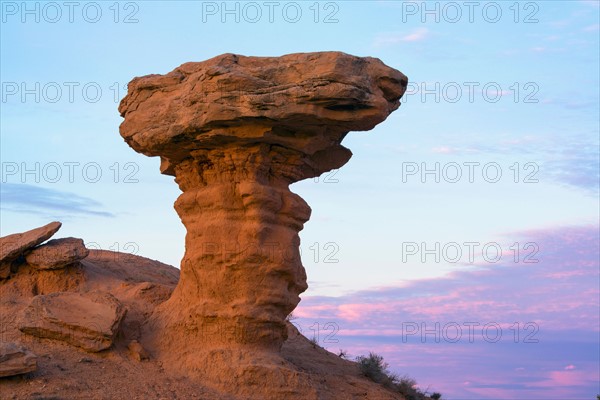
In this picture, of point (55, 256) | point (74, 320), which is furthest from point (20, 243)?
point (74, 320)

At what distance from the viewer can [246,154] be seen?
534 inches

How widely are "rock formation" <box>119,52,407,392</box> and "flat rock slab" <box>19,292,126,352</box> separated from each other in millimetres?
1071

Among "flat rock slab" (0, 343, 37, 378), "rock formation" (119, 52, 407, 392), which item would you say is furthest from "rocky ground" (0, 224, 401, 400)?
"rock formation" (119, 52, 407, 392)

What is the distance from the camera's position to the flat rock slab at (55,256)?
49.5 feet

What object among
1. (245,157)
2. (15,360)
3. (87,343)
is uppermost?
(245,157)

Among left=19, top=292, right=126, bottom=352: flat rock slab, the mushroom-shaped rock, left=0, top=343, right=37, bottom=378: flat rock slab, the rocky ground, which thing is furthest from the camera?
the mushroom-shaped rock

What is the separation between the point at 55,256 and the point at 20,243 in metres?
Result: 0.72

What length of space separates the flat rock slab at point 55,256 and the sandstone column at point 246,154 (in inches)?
86.8

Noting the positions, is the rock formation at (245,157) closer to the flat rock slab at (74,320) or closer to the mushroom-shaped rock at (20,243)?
the flat rock slab at (74,320)

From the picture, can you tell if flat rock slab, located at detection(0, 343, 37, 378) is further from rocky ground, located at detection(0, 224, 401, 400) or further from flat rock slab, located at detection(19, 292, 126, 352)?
flat rock slab, located at detection(19, 292, 126, 352)

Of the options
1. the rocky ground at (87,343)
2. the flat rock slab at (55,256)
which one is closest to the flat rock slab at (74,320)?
the rocky ground at (87,343)

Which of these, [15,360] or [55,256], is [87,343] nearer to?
[15,360]

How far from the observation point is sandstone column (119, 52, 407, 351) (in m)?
12.8

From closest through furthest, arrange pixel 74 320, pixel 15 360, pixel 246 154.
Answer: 1. pixel 15 360
2. pixel 74 320
3. pixel 246 154
